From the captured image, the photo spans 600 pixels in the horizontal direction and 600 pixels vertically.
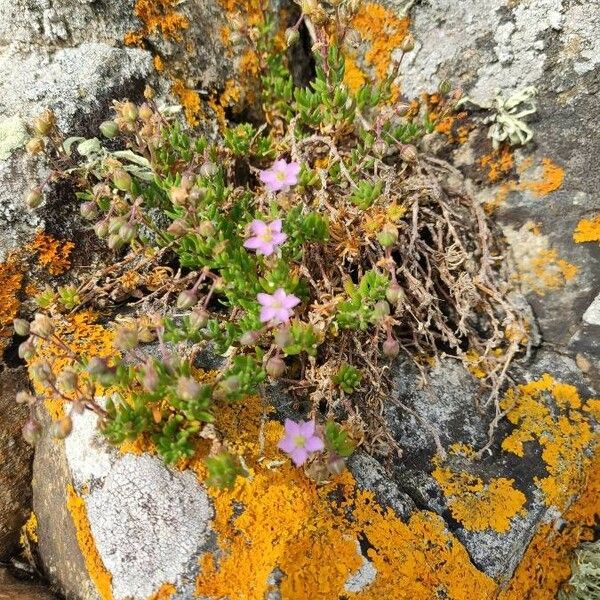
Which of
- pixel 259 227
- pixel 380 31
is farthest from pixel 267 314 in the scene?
pixel 380 31

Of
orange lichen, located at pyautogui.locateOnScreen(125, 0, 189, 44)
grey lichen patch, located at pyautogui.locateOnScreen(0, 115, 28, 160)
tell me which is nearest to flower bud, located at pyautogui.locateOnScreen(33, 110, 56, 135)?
grey lichen patch, located at pyautogui.locateOnScreen(0, 115, 28, 160)

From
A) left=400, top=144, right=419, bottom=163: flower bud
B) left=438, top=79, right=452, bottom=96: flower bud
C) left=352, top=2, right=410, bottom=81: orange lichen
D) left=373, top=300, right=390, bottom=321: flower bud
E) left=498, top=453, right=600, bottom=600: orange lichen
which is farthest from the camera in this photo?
left=352, top=2, right=410, bottom=81: orange lichen

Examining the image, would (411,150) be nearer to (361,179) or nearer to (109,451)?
(361,179)

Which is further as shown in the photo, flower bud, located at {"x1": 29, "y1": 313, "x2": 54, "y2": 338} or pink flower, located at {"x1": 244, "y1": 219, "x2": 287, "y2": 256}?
pink flower, located at {"x1": 244, "y1": 219, "x2": 287, "y2": 256}

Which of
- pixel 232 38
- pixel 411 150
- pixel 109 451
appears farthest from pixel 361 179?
pixel 109 451

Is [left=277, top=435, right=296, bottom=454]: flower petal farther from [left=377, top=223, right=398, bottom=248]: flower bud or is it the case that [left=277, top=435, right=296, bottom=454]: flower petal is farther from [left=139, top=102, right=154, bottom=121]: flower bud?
[left=139, top=102, right=154, bottom=121]: flower bud

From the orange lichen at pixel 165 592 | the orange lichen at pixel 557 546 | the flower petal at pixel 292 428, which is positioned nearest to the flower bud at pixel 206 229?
the flower petal at pixel 292 428
